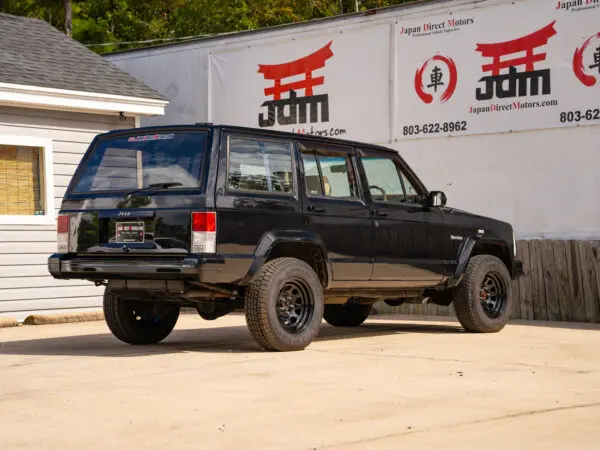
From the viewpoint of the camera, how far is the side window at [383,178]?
1157 centimetres

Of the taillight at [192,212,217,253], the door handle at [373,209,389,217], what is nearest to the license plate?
the taillight at [192,212,217,253]

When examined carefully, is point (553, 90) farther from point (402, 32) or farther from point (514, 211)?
point (402, 32)

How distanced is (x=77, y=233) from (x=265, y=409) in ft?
12.7

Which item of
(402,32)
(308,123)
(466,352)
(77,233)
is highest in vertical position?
(402,32)

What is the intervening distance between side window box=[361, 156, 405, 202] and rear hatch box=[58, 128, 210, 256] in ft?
7.36

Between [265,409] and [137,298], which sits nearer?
[265,409]

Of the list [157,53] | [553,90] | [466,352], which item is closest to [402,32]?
[553,90]

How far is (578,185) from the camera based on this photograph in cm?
1434

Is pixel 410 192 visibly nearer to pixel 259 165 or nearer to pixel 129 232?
pixel 259 165

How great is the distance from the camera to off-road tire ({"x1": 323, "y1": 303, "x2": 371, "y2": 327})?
1347cm

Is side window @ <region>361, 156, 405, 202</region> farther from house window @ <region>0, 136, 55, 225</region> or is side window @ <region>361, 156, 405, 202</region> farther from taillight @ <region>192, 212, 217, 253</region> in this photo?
house window @ <region>0, 136, 55, 225</region>

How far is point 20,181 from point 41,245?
0.90 metres

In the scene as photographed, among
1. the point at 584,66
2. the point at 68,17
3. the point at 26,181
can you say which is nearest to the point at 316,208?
the point at 584,66

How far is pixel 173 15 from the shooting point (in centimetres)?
4291
